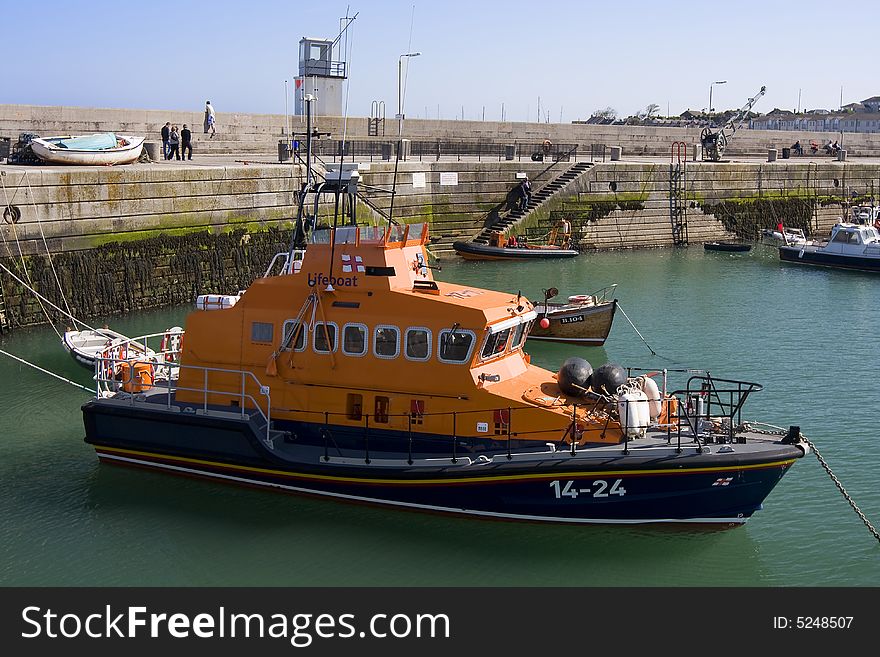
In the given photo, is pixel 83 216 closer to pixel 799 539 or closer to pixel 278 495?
pixel 278 495

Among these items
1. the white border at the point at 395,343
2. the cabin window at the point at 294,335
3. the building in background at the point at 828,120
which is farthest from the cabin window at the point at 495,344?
the building in background at the point at 828,120

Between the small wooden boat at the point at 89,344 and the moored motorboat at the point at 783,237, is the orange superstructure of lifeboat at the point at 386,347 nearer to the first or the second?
the small wooden boat at the point at 89,344

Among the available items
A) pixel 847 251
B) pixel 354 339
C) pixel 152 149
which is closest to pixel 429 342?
pixel 354 339

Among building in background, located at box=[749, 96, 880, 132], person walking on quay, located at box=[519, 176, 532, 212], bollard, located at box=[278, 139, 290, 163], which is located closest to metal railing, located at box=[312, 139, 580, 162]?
person walking on quay, located at box=[519, 176, 532, 212]

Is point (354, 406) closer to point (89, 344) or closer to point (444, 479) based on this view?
point (444, 479)

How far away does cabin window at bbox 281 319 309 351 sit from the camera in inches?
478

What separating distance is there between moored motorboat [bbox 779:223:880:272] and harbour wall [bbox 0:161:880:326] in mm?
5931

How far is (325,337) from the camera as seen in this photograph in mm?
12062

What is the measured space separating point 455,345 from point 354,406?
5.16 feet

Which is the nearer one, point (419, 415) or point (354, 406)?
point (419, 415)

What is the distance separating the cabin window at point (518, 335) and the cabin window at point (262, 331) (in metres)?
3.12

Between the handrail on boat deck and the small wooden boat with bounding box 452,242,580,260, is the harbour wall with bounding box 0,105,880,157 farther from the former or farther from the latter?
the handrail on boat deck

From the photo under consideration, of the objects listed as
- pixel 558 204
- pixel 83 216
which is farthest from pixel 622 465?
pixel 558 204

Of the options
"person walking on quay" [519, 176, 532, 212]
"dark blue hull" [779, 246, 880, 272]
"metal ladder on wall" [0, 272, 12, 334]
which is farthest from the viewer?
"person walking on quay" [519, 176, 532, 212]
